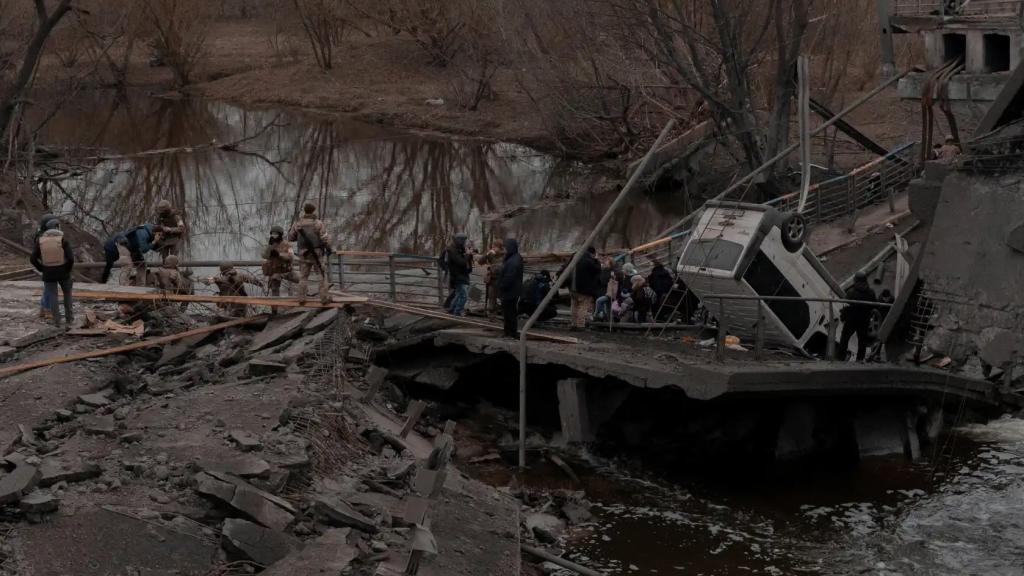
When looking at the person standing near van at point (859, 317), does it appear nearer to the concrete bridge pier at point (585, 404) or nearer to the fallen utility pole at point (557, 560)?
the concrete bridge pier at point (585, 404)

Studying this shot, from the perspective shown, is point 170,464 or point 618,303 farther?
point 618,303

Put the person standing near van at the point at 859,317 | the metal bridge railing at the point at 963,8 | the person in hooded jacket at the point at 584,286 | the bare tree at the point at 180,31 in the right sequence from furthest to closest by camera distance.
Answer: the bare tree at the point at 180,31
the metal bridge railing at the point at 963,8
the person standing near van at the point at 859,317
the person in hooded jacket at the point at 584,286

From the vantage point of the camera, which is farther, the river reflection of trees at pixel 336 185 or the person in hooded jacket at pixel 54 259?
the river reflection of trees at pixel 336 185

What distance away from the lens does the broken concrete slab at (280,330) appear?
18.3m

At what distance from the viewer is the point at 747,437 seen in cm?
1906

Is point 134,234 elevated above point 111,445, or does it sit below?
above

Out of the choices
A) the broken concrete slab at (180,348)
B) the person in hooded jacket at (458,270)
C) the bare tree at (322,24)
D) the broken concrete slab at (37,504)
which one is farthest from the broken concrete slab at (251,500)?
the bare tree at (322,24)

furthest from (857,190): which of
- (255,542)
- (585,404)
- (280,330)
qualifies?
(255,542)

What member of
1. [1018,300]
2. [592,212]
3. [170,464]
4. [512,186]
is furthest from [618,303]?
[512,186]

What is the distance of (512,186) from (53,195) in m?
14.2

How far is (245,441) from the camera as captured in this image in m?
13.9

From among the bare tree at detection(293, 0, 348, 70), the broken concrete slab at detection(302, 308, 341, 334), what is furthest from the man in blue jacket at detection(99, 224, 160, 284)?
the bare tree at detection(293, 0, 348, 70)

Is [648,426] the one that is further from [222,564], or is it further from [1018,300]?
[222,564]

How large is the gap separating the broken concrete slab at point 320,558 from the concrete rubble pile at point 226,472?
20 mm
